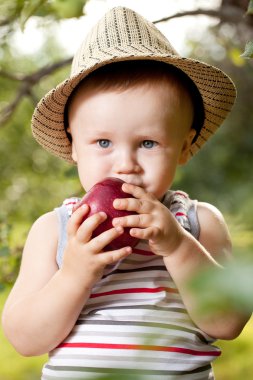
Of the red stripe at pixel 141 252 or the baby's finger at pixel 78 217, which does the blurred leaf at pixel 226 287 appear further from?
the red stripe at pixel 141 252

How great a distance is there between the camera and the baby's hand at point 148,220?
1.05m

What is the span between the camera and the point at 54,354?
1.30 meters

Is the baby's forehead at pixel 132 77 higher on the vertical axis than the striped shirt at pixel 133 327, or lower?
higher

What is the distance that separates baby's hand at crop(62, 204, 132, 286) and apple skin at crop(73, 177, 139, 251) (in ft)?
0.05

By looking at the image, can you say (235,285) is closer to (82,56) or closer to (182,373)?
(182,373)

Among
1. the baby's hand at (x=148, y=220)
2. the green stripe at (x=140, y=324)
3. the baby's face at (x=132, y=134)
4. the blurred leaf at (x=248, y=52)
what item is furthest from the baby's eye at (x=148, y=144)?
the blurred leaf at (x=248, y=52)

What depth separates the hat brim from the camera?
4.10 feet

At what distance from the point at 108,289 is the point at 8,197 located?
20.0ft

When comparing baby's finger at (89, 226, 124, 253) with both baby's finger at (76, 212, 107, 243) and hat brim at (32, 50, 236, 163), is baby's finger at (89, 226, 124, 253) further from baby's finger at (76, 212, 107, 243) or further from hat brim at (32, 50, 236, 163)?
hat brim at (32, 50, 236, 163)

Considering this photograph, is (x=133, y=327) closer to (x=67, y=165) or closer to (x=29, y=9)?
(x=29, y=9)

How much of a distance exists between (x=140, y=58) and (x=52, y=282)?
455 mm

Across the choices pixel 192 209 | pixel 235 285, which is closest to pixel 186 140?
pixel 192 209

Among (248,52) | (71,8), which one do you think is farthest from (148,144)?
(248,52)

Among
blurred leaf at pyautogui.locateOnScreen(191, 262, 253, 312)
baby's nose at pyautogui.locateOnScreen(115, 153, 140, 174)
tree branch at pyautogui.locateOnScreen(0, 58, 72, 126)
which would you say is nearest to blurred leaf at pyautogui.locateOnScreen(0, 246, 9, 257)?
tree branch at pyautogui.locateOnScreen(0, 58, 72, 126)
